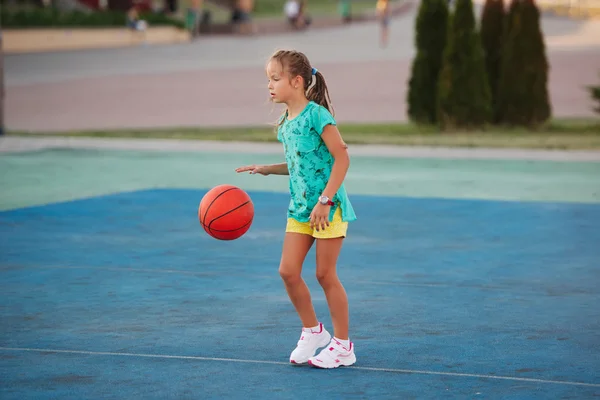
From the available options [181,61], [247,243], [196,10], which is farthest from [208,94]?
[196,10]

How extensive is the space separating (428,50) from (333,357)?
1795 centimetres

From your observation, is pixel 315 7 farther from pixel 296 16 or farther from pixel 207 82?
pixel 207 82

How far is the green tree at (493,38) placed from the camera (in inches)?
956

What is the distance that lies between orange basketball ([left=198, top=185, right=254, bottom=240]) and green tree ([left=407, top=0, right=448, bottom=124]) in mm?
16786

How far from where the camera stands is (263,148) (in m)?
20.6

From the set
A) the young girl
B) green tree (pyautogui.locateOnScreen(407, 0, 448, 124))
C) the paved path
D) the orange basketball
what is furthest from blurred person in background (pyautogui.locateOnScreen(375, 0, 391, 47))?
the young girl

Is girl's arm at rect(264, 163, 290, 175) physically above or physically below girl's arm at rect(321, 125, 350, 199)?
below

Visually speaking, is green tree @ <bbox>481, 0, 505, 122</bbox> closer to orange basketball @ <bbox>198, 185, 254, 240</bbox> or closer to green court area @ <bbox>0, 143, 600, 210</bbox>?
green court area @ <bbox>0, 143, 600, 210</bbox>

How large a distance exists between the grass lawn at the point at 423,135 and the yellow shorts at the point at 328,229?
14.4 m

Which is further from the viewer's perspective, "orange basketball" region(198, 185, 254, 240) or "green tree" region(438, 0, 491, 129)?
"green tree" region(438, 0, 491, 129)

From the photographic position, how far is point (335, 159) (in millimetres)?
6625

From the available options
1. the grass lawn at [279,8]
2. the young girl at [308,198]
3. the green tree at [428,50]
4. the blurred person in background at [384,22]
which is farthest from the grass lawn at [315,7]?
the young girl at [308,198]

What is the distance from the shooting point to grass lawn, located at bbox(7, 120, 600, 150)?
21406 mm

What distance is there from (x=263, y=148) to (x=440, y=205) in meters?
7.06
